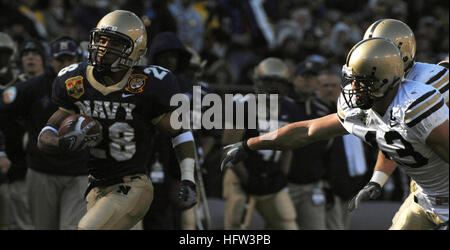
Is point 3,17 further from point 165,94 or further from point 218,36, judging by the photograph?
point 165,94

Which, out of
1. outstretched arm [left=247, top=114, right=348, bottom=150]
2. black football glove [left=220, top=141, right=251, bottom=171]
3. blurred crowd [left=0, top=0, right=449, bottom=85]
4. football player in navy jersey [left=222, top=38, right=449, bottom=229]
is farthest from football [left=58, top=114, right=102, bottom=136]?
blurred crowd [left=0, top=0, right=449, bottom=85]

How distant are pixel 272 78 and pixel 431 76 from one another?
2635 millimetres

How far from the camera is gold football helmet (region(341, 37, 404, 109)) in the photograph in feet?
12.5

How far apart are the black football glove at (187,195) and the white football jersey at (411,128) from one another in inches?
38.9

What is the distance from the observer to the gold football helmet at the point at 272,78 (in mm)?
7094

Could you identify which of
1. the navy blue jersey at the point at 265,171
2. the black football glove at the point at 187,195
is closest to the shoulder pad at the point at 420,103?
the black football glove at the point at 187,195

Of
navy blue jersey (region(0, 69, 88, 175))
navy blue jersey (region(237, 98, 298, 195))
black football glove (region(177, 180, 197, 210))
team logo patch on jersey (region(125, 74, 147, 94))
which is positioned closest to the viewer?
black football glove (region(177, 180, 197, 210))

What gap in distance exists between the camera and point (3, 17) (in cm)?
1005

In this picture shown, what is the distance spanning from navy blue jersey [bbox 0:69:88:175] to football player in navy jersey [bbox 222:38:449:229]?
8.91ft

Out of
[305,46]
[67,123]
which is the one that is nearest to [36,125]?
[67,123]

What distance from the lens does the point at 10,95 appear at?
617 cm

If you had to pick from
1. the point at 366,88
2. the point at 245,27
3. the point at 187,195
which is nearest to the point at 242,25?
the point at 245,27

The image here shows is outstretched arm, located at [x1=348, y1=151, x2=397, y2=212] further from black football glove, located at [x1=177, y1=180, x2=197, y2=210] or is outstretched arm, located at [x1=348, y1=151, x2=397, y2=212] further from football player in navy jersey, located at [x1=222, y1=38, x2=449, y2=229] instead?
black football glove, located at [x1=177, y1=180, x2=197, y2=210]
